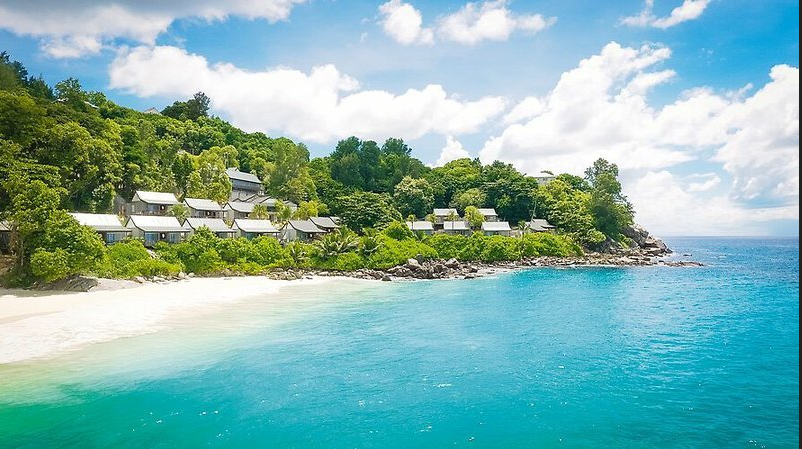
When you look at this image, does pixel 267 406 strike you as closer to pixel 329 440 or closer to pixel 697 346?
pixel 329 440

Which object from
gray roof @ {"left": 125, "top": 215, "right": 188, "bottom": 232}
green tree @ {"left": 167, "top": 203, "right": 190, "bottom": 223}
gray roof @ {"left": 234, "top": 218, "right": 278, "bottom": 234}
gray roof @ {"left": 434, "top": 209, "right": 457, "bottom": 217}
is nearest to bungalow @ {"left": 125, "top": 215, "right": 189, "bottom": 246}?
gray roof @ {"left": 125, "top": 215, "right": 188, "bottom": 232}

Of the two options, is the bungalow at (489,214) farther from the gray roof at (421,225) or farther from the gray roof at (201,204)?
the gray roof at (201,204)

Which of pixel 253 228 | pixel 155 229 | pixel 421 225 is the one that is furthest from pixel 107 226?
pixel 421 225

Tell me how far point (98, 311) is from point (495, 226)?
203ft

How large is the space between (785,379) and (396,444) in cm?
1778

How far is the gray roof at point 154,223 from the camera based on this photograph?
4997 cm

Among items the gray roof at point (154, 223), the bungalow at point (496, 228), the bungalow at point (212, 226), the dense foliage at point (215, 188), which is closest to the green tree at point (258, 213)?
the dense foliage at point (215, 188)

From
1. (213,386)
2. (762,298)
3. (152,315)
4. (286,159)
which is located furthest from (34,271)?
(762,298)

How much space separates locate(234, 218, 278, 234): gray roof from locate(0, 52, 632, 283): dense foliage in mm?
2411

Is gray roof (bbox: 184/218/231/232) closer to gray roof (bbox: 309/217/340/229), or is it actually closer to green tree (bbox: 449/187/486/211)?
gray roof (bbox: 309/217/340/229)

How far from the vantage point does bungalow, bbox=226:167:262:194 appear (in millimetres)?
78812

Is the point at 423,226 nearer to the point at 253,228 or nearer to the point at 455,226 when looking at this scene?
the point at 455,226

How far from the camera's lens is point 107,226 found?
47312mm

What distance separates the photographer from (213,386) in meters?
17.9
